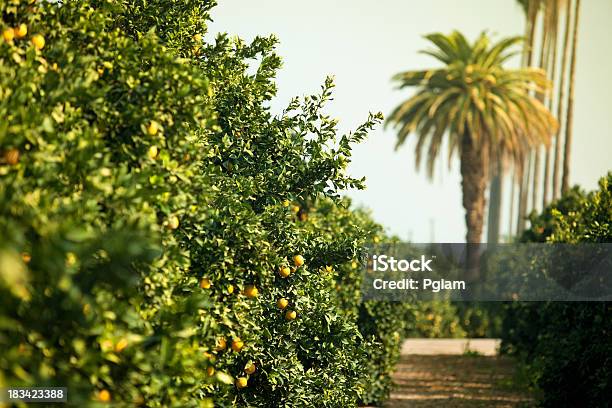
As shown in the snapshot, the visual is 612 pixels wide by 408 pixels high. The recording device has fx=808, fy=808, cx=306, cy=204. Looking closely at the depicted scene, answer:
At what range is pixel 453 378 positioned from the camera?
15.6m

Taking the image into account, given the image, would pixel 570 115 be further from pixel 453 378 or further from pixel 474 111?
pixel 453 378

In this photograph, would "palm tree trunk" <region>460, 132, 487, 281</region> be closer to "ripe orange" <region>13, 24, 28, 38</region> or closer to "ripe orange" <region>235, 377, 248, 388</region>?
"ripe orange" <region>235, 377, 248, 388</region>

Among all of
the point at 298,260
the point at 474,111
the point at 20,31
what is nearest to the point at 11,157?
the point at 20,31

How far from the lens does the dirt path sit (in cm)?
1269

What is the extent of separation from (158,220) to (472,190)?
2286 centimetres

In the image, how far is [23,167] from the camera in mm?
3246

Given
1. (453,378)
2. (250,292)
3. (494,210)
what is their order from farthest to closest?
(494,210)
(453,378)
(250,292)

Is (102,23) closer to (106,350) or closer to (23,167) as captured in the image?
(23,167)

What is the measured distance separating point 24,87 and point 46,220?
3.06ft

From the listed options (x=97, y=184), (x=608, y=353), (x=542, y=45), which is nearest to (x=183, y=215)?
(x=97, y=184)

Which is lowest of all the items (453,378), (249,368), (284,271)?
(453,378)

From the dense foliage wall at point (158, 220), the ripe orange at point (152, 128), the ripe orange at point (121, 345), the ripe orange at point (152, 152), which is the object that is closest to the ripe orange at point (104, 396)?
the dense foliage wall at point (158, 220)

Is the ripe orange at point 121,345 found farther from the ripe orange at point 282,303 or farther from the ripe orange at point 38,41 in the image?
the ripe orange at point 282,303

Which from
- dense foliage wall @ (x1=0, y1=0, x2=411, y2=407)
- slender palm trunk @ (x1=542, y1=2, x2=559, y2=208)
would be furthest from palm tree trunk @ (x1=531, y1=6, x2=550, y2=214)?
dense foliage wall @ (x1=0, y1=0, x2=411, y2=407)
